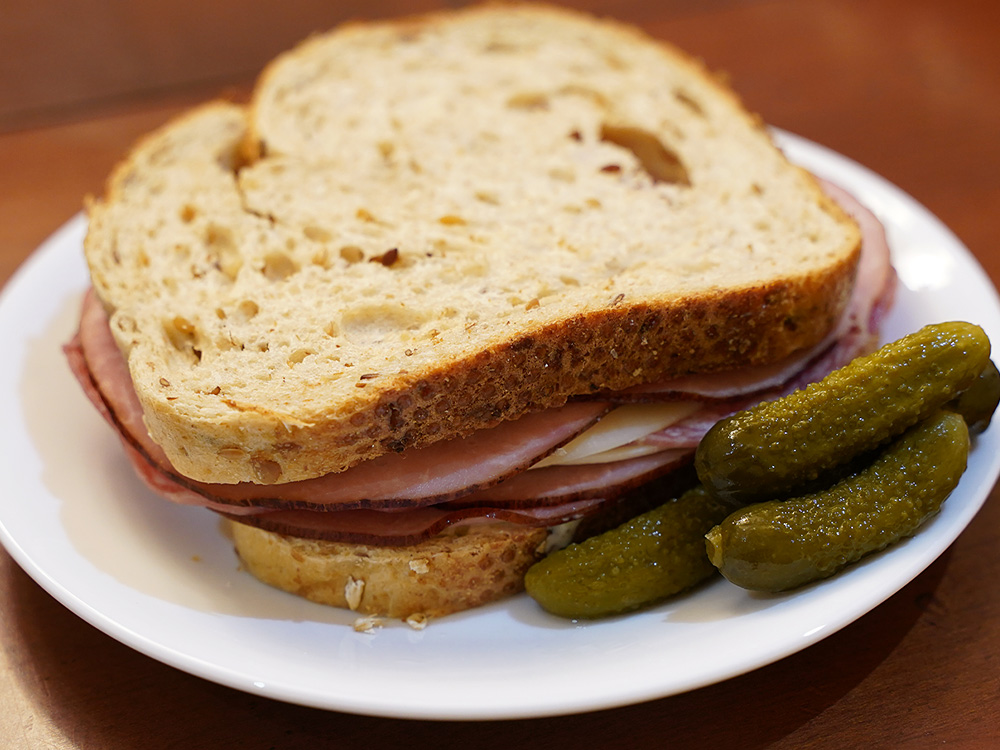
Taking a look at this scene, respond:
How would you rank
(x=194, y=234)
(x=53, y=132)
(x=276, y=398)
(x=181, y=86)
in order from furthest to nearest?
(x=181, y=86) → (x=53, y=132) → (x=194, y=234) → (x=276, y=398)

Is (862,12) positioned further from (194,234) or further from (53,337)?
(53,337)

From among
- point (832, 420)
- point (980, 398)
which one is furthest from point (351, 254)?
point (980, 398)

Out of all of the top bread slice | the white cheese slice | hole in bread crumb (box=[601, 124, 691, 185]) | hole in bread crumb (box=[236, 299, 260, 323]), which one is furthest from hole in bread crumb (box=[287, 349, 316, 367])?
hole in bread crumb (box=[601, 124, 691, 185])

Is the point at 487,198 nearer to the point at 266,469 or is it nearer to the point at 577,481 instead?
the point at 577,481

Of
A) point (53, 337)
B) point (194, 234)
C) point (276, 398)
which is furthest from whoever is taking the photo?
point (53, 337)

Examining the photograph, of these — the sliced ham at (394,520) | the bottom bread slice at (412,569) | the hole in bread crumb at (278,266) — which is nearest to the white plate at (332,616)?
the bottom bread slice at (412,569)

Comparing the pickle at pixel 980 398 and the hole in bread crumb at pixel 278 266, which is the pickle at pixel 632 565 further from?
the hole in bread crumb at pixel 278 266

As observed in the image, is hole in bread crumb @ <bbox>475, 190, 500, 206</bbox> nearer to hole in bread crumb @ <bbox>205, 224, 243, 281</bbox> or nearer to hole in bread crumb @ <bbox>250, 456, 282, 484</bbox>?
hole in bread crumb @ <bbox>205, 224, 243, 281</bbox>

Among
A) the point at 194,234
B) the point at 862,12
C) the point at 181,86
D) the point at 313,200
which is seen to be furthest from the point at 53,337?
the point at 862,12
